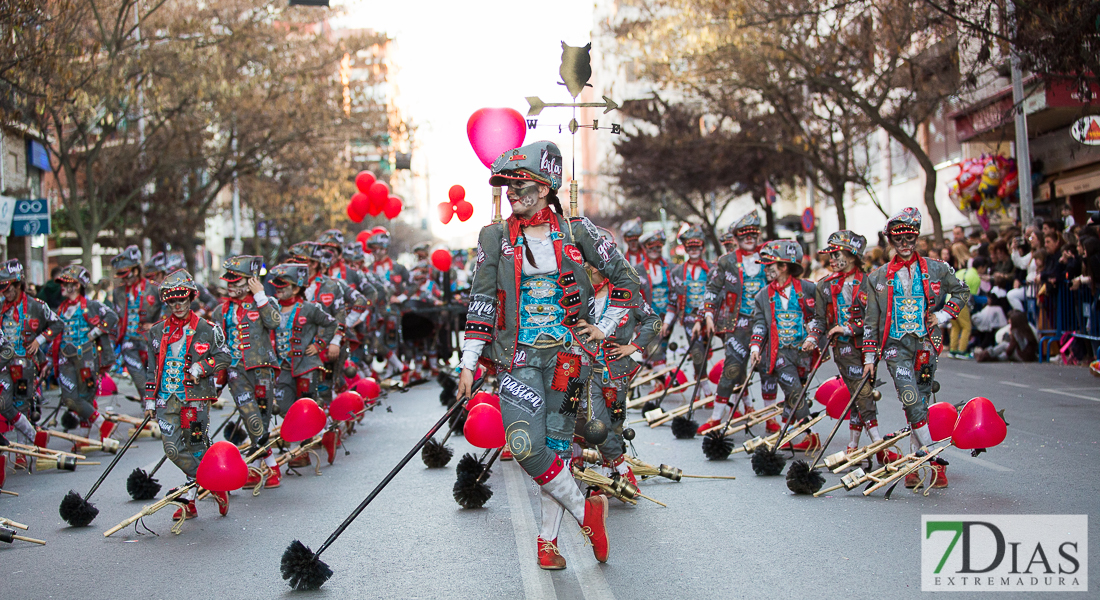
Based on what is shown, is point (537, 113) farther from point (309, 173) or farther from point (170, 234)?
point (170, 234)

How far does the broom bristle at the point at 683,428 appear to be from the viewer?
11.2m

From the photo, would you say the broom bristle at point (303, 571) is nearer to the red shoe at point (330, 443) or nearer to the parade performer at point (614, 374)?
the parade performer at point (614, 374)

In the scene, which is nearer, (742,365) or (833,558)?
(833,558)

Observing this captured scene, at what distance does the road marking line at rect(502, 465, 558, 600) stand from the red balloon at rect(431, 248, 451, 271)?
39.6 ft

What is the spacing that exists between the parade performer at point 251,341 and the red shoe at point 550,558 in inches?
159

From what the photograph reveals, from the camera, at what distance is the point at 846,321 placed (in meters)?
Answer: 9.47

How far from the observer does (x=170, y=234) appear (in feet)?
123

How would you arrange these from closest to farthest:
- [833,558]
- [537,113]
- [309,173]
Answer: [833,558] → [537,113] → [309,173]

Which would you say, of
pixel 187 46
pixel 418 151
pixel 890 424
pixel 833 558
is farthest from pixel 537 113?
pixel 418 151

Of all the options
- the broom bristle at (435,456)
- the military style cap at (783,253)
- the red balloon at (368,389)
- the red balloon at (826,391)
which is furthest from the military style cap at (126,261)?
the red balloon at (826,391)

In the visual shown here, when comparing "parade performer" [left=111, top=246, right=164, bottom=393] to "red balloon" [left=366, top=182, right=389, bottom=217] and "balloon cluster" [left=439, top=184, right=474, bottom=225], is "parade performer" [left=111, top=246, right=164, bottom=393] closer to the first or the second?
"balloon cluster" [left=439, top=184, right=474, bottom=225]

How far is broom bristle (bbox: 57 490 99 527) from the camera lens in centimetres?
792

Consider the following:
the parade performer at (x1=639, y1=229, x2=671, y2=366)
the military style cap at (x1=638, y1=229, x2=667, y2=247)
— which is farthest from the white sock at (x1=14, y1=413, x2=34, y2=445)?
the military style cap at (x1=638, y1=229, x2=667, y2=247)

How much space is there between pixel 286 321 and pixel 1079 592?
754 cm
